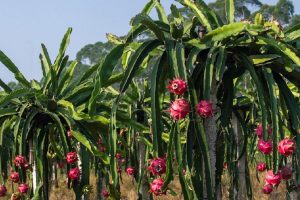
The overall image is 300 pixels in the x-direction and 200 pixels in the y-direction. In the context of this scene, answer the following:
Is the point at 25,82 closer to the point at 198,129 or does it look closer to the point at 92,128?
the point at 92,128

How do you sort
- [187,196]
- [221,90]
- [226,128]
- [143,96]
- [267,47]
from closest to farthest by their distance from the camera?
[187,196] → [267,47] → [226,128] → [221,90] → [143,96]

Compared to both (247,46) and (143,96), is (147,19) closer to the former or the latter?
(247,46)

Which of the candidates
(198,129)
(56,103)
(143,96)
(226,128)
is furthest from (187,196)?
(143,96)

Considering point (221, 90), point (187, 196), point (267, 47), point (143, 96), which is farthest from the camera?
point (143, 96)

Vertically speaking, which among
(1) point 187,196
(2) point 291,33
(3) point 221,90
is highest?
(2) point 291,33

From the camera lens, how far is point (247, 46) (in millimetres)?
3662

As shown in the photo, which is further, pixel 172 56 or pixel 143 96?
pixel 143 96

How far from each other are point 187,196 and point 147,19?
1187mm

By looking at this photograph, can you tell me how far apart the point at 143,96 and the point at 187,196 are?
4.36m

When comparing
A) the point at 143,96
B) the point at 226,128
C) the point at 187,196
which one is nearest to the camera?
the point at 187,196

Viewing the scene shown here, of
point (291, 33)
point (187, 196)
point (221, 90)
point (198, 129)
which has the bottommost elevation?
point (187, 196)

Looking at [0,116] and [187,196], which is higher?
[0,116]

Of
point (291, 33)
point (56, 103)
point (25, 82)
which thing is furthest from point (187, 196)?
point (25, 82)

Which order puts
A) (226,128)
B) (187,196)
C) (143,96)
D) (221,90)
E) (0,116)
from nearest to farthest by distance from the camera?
(187,196) → (226,128) → (221,90) → (0,116) → (143,96)
